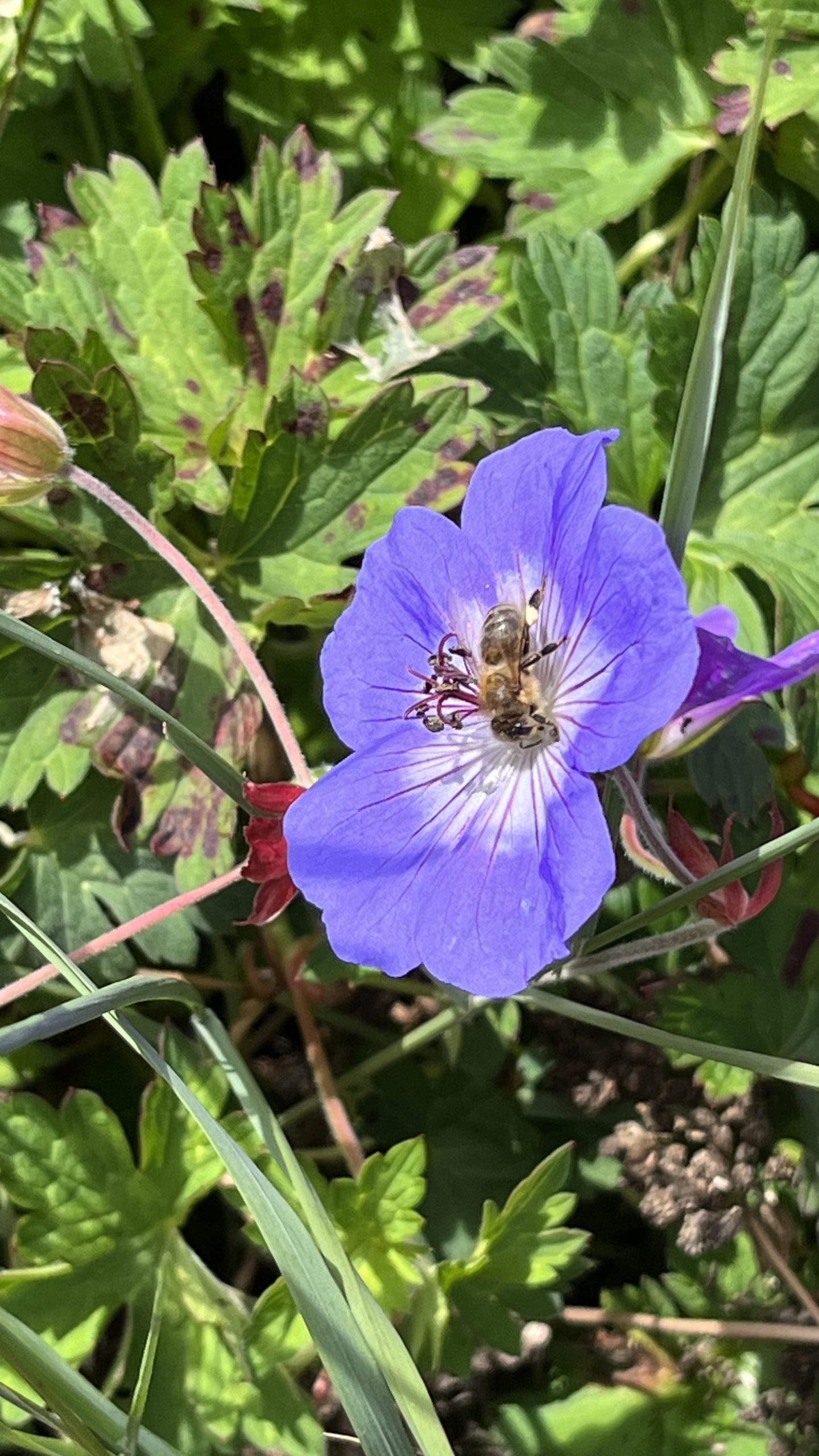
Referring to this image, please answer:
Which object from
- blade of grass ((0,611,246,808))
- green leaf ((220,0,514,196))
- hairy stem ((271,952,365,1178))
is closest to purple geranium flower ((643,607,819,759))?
blade of grass ((0,611,246,808))

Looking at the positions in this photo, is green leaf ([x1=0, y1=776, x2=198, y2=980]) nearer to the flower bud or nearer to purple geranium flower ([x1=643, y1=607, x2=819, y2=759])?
the flower bud

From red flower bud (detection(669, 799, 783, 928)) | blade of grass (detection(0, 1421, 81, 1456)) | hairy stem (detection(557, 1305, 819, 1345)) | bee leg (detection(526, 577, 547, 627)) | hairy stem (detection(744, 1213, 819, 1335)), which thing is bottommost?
hairy stem (detection(557, 1305, 819, 1345))

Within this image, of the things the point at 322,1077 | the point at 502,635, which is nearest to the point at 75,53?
the point at 502,635

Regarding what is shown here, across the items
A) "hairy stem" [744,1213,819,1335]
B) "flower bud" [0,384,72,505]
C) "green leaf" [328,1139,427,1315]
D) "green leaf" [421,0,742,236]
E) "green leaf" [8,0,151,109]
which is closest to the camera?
"flower bud" [0,384,72,505]

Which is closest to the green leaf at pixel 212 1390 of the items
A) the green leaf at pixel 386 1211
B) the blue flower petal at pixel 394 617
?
the green leaf at pixel 386 1211

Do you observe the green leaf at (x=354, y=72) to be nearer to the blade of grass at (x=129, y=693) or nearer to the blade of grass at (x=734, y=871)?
the blade of grass at (x=129, y=693)

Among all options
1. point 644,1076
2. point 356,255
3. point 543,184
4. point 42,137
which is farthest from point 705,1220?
point 42,137
